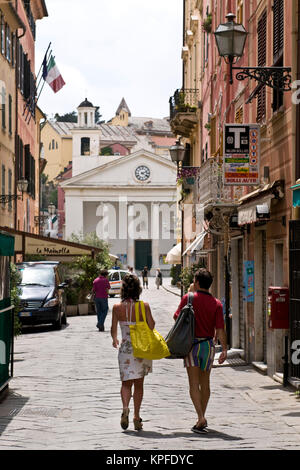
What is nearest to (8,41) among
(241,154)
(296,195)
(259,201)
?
(241,154)

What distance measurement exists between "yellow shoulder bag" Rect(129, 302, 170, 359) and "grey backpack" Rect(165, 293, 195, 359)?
11 cm

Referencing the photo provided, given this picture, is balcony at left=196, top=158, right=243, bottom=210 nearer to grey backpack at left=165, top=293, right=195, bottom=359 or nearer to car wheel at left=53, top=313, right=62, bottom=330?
car wheel at left=53, top=313, right=62, bottom=330

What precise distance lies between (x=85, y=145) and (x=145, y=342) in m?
97.2

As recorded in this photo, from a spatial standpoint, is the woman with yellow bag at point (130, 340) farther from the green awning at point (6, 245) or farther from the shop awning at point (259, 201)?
the shop awning at point (259, 201)

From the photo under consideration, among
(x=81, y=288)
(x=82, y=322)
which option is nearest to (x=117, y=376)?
(x=82, y=322)

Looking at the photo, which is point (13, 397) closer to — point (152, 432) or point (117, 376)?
point (117, 376)

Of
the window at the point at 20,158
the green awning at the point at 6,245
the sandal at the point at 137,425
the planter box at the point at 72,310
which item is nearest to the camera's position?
the sandal at the point at 137,425

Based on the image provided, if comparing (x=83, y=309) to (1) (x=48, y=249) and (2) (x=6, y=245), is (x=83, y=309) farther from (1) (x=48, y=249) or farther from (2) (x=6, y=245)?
(2) (x=6, y=245)

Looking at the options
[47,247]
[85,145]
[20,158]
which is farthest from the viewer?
[85,145]

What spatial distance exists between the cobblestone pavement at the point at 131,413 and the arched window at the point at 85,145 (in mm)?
88786

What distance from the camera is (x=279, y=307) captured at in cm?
1263

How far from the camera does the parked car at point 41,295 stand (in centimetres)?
2400

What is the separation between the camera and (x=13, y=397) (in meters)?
11.7

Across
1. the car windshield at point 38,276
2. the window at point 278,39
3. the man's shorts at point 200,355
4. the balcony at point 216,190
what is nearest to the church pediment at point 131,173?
the car windshield at point 38,276
